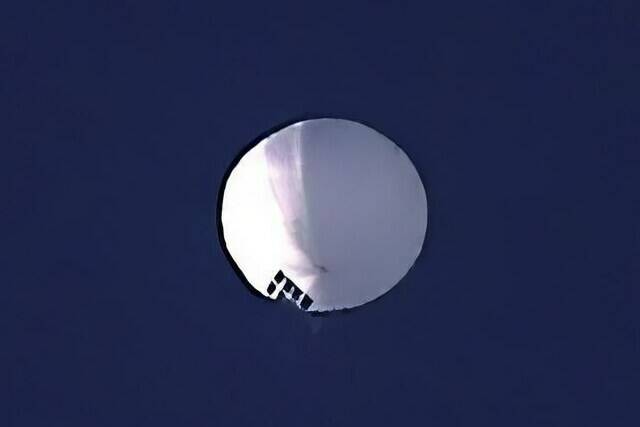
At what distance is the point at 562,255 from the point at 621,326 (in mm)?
181

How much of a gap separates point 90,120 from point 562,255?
94cm

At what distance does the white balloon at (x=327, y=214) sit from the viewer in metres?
2.44

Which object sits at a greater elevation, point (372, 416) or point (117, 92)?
point (117, 92)

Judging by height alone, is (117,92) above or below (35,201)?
above

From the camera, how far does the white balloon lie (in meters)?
2.44

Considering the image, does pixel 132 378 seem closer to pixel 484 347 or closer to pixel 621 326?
pixel 484 347

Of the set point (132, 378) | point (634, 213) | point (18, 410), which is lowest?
point (18, 410)

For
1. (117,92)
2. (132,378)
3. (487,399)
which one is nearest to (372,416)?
(487,399)

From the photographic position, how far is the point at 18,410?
2.32 m

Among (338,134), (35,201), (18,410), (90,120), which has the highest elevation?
(338,134)

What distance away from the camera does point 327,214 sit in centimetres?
245

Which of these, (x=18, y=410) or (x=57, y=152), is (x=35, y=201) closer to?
(x=57, y=152)

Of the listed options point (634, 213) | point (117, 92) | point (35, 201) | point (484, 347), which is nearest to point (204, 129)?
point (117, 92)

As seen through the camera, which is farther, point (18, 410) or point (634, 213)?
point (634, 213)
